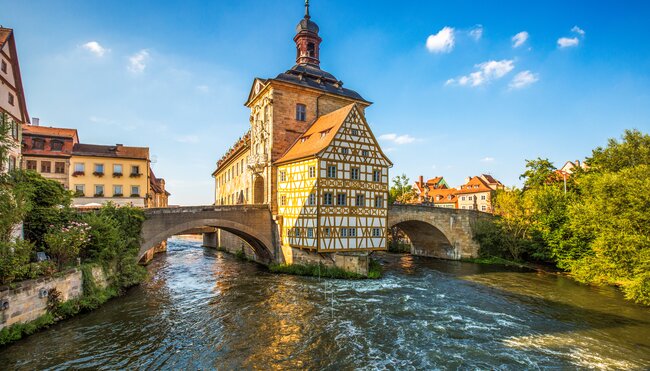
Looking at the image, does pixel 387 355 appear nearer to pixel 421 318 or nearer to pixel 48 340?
pixel 421 318

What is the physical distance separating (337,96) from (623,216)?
19023 millimetres

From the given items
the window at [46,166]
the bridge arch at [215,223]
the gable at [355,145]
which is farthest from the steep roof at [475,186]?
the window at [46,166]

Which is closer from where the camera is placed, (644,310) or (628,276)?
(644,310)

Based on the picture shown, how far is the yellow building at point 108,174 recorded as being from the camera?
28.5 meters

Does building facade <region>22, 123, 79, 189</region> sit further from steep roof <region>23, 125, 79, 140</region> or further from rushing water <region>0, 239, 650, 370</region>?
rushing water <region>0, 239, 650, 370</region>

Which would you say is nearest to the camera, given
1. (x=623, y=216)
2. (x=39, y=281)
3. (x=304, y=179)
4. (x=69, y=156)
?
(x=39, y=281)

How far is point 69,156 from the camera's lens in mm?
28953

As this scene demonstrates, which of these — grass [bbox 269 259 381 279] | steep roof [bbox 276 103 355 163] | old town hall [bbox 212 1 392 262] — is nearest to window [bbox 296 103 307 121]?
old town hall [bbox 212 1 392 262]

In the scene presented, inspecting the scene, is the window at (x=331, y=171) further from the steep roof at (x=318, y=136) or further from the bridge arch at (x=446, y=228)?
the bridge arch at (x=446, y=228)

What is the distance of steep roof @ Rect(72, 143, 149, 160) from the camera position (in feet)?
95.3

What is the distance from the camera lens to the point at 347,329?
12586 millimetres

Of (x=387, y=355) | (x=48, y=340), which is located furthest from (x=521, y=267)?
(x=48, y=340)

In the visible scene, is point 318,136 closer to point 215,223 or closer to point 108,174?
point 215,223

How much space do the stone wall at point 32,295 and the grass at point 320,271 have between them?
11.3 m
